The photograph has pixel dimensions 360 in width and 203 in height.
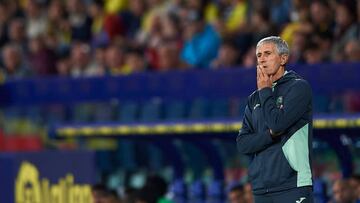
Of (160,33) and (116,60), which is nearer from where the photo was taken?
(116,60)

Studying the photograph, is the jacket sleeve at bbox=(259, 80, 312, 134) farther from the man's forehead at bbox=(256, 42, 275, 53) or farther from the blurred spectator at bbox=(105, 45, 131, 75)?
the blurred spectator at bbox=(105, 45, 131, 75)

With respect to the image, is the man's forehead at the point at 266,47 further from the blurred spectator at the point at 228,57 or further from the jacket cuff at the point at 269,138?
the blurred spectator at the point at 228,57

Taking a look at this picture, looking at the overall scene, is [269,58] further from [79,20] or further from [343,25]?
[79,20]

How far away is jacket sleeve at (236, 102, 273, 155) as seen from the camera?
7.09 meters

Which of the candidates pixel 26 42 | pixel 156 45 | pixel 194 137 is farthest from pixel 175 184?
pixel 26 42

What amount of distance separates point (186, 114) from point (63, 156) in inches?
70.7

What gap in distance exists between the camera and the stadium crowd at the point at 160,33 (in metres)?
12.1

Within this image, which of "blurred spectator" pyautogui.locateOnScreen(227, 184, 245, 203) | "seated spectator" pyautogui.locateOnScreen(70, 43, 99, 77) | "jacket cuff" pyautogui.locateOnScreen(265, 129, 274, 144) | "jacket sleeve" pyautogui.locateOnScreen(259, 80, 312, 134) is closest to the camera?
"jacket sleeve" pyautogui.locateOnScreen(259, 80, 312, 134)

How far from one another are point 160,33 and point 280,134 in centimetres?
779

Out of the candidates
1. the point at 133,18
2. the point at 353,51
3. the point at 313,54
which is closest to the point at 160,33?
the point at 133,18

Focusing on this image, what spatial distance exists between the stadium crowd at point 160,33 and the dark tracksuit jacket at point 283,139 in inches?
167

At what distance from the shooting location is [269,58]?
23.1 ft

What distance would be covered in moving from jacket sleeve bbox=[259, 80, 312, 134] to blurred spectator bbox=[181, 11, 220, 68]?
648 cm

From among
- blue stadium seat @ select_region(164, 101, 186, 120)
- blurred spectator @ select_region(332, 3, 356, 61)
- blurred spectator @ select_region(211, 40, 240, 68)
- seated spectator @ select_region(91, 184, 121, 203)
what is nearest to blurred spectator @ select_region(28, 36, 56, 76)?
blurred spectator @ select_region(211, 40, 240, 68)
